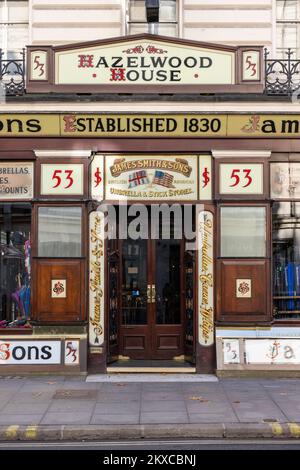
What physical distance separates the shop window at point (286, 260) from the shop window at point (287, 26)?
3313 mm

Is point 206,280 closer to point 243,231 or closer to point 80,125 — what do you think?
point 243,231

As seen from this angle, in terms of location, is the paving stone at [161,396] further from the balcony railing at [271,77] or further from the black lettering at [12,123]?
the balcony railing at [271,77]

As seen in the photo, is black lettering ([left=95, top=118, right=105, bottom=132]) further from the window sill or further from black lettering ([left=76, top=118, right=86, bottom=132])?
the window sill

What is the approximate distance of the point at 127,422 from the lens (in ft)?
26.6

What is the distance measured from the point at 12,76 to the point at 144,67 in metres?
2.69

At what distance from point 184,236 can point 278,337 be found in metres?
2.68

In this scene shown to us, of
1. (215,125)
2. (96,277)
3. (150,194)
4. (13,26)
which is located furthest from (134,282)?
(13,26)

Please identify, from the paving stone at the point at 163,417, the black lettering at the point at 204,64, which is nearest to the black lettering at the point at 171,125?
the black lettering at the point at 204,64

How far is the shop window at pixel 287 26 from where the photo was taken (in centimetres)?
1227

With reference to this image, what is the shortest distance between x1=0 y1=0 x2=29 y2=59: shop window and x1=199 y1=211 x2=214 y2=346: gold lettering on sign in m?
5.13

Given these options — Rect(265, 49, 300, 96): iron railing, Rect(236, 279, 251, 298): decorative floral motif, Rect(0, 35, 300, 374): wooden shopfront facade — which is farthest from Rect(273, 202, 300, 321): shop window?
Rect(265, 49, 300, 96): iron railing

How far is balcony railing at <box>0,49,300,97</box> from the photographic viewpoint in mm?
11398

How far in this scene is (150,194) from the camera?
11531mm
